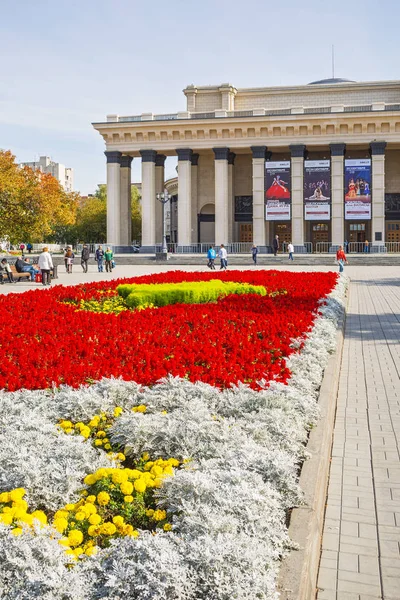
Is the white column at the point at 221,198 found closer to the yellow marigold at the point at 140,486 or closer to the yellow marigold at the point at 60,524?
the yellow marigold at the point at 140,486

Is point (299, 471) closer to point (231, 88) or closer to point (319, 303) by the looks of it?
point (319, 303)

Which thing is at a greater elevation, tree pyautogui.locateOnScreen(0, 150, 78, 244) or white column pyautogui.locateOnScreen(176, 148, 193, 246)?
white column pyautogui.locateOnScreen(176, 148, 193, 246)

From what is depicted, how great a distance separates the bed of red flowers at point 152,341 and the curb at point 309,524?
1.12 metres

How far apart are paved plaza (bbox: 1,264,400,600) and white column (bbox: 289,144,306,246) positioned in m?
43.6

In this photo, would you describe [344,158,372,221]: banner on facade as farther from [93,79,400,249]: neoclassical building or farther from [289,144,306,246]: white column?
[289,144,306,246]: white column

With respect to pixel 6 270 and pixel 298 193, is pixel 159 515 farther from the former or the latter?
pixel 298 193

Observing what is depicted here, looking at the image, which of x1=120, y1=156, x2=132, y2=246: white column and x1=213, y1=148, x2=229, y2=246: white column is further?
x1=120, y1=156, x2=132, y2=246: white column

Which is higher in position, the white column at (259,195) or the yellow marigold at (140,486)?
the white column at (259,195)

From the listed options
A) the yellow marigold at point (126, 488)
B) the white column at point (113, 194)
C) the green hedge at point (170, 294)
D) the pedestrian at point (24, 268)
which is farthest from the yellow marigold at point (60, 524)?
the white column at point (113, 194)

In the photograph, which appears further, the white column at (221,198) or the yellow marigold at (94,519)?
the white column at (221,198)

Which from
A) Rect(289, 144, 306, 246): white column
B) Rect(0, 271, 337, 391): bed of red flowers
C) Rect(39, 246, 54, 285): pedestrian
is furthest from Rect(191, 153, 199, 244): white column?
Rect(0, 271, 337, 391): bed of red flowers

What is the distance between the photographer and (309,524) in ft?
11.3

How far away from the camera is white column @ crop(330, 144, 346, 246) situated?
5191cm

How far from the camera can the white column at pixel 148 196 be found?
55.1 meters
